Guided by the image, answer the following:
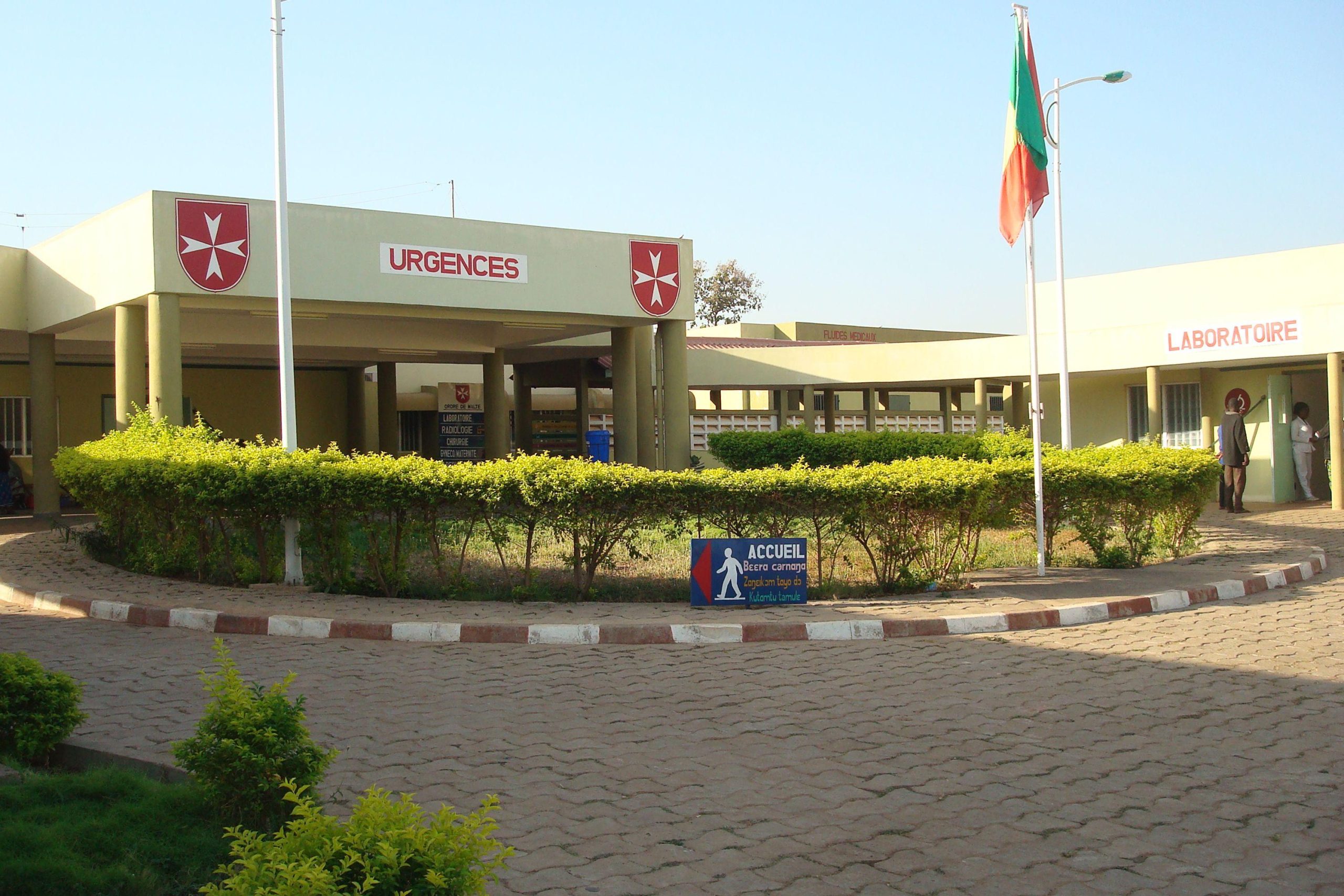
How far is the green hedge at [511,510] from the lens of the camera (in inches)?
386

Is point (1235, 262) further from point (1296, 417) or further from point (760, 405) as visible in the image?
point (760, 405)

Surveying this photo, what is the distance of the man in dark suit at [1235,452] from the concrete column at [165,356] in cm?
1609

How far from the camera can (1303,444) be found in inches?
749

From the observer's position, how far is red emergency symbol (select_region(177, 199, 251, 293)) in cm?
1471

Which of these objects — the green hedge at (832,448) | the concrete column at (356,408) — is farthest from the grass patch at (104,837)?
the concrete column at (356,408)

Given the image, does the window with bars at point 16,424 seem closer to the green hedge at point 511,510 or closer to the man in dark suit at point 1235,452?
the green hedge at point 511,510

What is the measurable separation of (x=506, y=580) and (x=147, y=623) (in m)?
3.09

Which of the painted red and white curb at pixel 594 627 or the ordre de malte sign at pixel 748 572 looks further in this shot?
the ordre de malte sign at pixel 748 572

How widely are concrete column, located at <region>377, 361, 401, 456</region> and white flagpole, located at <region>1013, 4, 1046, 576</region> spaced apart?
18.4 metres

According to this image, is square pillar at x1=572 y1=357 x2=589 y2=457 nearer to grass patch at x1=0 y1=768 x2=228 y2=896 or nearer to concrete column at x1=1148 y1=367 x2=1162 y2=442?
concrete column at x1=1148 y1=367 x2=1162 y2=442

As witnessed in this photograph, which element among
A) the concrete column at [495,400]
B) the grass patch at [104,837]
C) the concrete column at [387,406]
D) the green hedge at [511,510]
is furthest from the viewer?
the concrete column at [387,406]

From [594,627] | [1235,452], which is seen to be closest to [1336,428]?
[1235,452]

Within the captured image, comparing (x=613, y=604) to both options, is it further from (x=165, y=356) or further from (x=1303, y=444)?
(x=1303, y=444)

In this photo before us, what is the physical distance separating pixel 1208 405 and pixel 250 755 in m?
20.6
